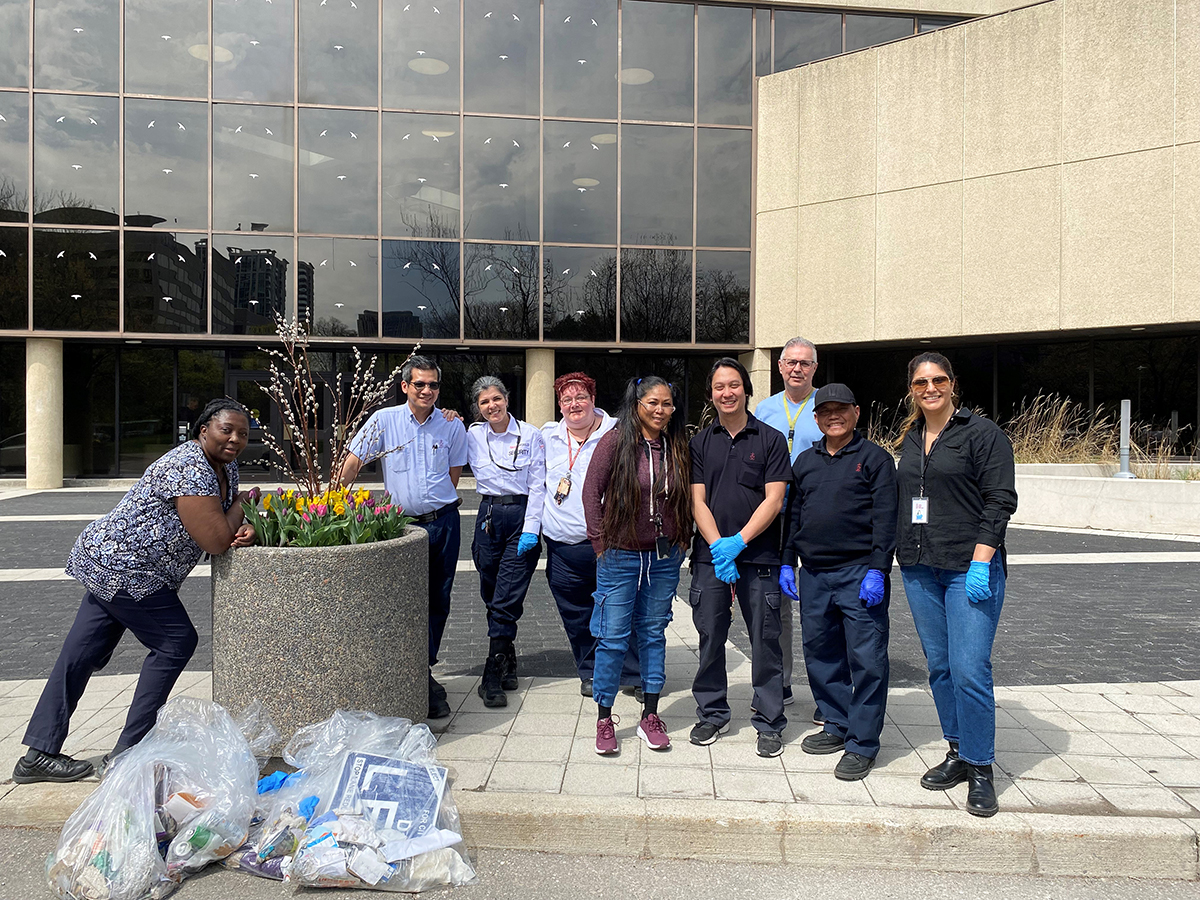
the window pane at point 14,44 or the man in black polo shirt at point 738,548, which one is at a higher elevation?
the window pane at point 14,44

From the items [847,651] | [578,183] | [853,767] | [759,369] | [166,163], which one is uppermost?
[166,163]

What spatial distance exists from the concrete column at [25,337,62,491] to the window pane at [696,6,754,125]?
1485 centimetres

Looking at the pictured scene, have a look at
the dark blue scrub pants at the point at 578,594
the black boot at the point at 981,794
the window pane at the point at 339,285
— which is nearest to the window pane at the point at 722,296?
the window pane at the point at 339,285

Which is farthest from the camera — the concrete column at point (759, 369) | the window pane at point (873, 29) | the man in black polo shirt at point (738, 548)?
the window pane at point (873, 29)

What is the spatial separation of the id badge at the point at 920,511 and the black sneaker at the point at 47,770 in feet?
13.0

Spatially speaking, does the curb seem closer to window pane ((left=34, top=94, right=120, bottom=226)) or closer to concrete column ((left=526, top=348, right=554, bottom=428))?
concrete column ((left=526, top=348, right=554, bottom=428))

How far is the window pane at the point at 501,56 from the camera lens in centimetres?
1827

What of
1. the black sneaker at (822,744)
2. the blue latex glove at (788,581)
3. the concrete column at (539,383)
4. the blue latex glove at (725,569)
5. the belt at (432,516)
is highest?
the concrete column at (539,383)

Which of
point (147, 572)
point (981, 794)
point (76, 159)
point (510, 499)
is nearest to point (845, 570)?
point (981, 794)

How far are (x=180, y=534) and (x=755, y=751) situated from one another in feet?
9.59

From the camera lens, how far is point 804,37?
19234 mm

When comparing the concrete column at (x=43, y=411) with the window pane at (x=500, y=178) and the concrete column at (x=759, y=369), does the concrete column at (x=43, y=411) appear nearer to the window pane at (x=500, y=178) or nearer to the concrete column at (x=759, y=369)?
the window pane at (x=500, y=178)

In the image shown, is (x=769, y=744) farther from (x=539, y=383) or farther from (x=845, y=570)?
(x=539, y=383)

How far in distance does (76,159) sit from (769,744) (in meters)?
19.0
